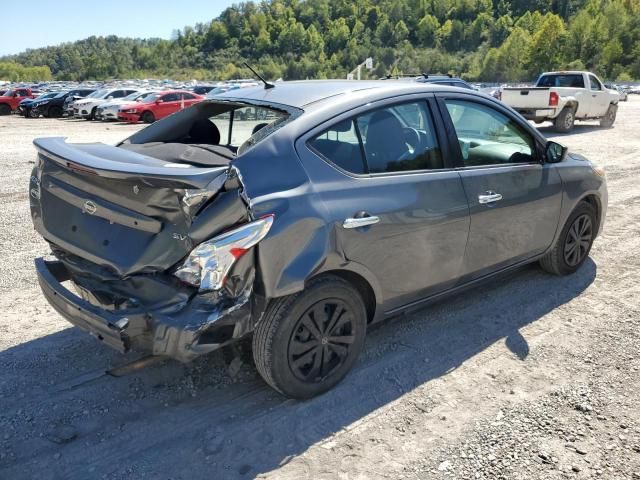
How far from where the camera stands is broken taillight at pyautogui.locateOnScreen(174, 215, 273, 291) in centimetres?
268

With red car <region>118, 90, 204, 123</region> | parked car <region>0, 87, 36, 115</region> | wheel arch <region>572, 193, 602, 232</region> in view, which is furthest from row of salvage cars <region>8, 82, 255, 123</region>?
wheel arch <region>572, 193, 602, 232</region>

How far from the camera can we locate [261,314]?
2.86 m

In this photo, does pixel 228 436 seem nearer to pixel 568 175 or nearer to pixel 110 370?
Result: pixel 110 370

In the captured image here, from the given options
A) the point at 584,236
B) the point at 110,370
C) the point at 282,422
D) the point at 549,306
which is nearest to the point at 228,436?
the point at 282,422

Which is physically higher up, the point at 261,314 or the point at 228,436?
the point at 261,314

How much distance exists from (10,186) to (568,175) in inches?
338

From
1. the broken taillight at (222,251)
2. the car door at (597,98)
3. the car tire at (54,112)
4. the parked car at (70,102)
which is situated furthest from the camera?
the car tire at (54,112)

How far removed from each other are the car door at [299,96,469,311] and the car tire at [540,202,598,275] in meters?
1.50

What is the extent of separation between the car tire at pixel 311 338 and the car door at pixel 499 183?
42.4 inches

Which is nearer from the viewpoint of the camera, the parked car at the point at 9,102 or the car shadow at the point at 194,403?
the car shadow at the point at 194,403

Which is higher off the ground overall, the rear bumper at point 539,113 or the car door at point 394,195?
the car door at point 394,195

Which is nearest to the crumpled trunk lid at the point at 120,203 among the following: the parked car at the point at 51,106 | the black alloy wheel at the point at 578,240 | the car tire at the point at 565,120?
the black alloy wheel at the point at 578,240

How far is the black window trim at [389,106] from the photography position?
315 centimetres

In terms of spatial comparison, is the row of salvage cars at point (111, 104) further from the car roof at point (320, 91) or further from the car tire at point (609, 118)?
the car roof at point (320, 91)
